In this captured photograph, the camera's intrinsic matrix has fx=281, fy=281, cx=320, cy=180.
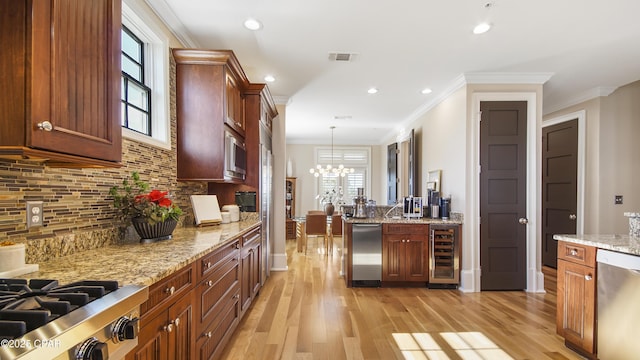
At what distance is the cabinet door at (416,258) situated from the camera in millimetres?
3658

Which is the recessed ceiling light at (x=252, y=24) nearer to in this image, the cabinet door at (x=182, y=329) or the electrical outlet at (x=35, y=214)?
the electrical outlet at (x=35, y=214)

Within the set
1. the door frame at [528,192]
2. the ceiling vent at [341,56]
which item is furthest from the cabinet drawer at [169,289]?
the door frame at [528,192]

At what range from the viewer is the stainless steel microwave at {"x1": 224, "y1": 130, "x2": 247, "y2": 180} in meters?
2.63

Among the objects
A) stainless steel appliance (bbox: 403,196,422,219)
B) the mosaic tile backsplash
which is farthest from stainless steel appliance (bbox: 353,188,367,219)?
the mosaic tile backsplash

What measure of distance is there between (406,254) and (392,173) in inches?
136

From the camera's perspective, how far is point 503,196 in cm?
352

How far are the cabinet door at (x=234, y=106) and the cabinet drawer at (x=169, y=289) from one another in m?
1.61

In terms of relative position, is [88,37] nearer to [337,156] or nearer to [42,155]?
[42,155]

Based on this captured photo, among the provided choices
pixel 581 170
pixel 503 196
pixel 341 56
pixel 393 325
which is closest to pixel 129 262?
pixel 393 325

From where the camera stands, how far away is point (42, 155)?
3.26 ft

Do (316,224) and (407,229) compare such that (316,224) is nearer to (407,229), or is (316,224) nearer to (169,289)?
(407,229)

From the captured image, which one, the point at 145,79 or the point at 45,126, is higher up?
the point at 145,79

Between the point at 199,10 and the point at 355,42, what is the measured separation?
140 centimetres

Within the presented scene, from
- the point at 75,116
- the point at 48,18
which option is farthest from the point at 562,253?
the point at 48,18
